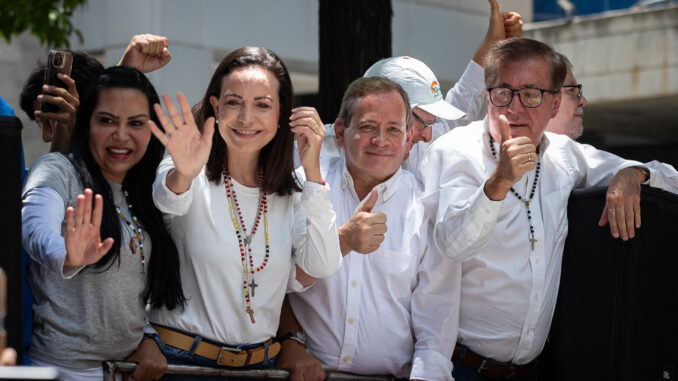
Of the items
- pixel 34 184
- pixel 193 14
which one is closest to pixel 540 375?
pixel 34 184

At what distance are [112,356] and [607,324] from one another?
192cm

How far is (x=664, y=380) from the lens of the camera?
398cm

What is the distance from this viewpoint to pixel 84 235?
3107mm

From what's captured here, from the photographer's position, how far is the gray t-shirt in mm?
3355

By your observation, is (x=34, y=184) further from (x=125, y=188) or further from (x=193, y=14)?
(x=193, y=14)

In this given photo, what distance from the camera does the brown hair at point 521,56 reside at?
4078 mm

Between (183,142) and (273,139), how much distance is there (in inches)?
20.0

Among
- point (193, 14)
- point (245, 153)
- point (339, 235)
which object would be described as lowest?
point (339, 235)

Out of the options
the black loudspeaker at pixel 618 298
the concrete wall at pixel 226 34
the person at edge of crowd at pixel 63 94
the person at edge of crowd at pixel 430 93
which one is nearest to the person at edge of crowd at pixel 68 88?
the person at edge of crowd at pixel 63 94

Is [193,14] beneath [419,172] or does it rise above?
above

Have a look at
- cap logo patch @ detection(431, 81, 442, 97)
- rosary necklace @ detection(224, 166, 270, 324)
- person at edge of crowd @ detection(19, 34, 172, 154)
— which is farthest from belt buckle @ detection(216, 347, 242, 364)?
cap logo patch @ detection(431, 81, 442, 97)

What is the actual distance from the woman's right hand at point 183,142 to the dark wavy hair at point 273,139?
0.25m

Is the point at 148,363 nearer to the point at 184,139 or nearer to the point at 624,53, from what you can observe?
the point at 184,139

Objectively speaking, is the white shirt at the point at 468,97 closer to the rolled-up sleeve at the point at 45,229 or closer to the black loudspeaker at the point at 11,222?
the rolled-up sleeve at the point at 45,229
